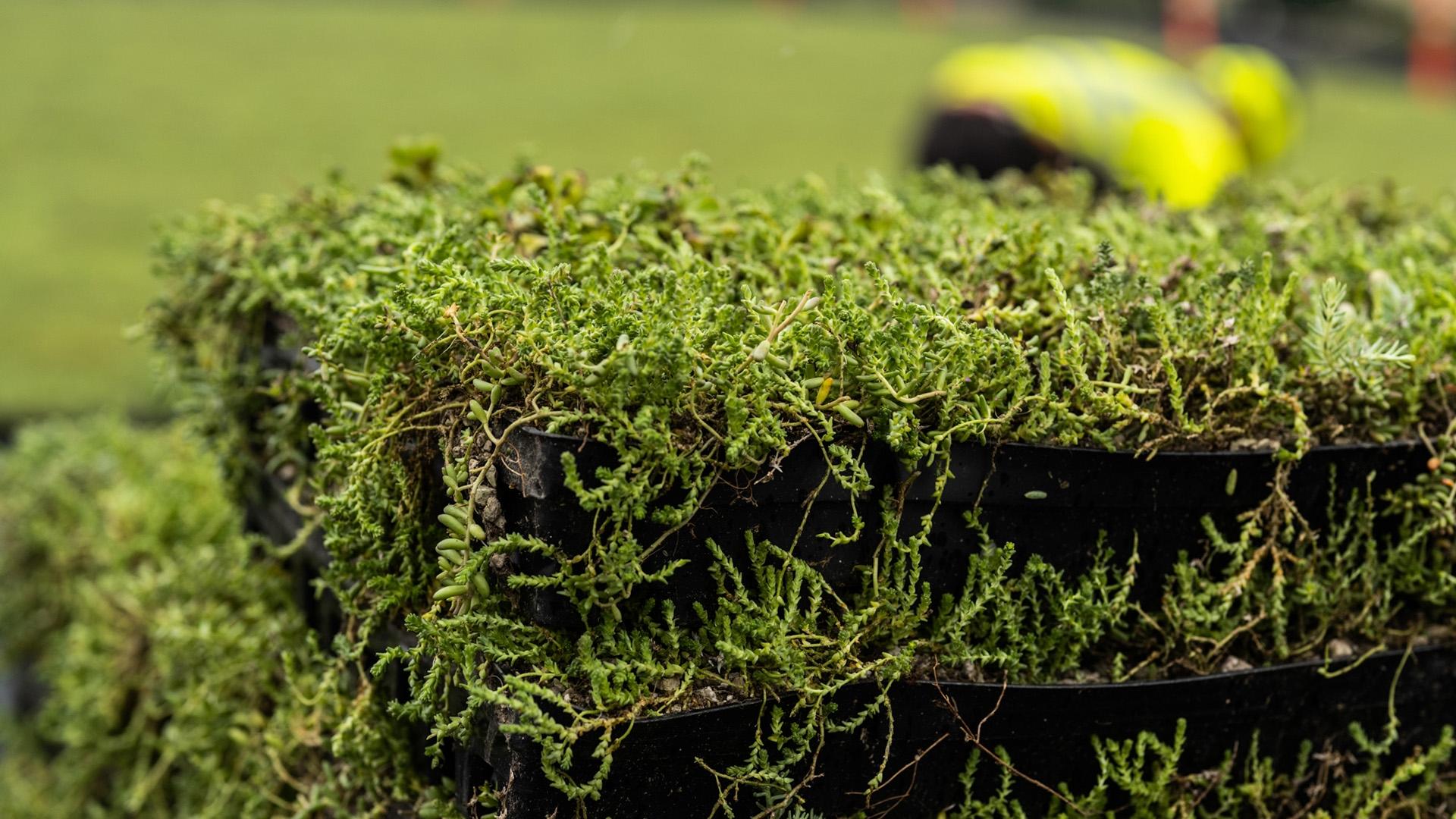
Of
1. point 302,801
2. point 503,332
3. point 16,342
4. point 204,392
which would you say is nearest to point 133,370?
point 16,342

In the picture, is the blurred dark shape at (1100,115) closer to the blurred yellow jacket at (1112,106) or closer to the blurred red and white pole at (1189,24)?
the blurred yellow jacket at (1112,106)

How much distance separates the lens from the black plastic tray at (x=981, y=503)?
1.30 metres

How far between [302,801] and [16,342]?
662 centimetres

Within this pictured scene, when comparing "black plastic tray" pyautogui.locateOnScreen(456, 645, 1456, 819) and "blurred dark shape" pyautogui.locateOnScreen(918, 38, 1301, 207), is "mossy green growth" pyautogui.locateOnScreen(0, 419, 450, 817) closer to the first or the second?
"black plastic tray" pyautogui.locateOnScreen(456, 645, 1456, 819)

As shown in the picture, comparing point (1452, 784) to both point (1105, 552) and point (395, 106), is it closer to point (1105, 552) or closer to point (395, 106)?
point (1105, 552)

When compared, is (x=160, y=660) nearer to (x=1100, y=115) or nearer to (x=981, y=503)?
(x=981, y=503)

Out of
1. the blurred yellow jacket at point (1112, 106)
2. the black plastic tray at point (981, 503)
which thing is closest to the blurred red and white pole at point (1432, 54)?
the blurred yellow jacket at point (1112, 106)

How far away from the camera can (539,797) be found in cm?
133

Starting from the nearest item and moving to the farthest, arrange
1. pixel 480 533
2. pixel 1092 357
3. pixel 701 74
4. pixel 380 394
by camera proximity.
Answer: pixel 480 533, pixel 380 394, pixel 1092 357, pixel 701 74

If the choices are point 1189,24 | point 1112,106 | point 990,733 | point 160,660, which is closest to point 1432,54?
point 1189,24

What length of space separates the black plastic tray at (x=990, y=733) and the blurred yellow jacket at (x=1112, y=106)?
374cm

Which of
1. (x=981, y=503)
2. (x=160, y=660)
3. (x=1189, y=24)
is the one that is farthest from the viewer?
(x=1189, y=24)

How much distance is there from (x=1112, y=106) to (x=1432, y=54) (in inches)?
598

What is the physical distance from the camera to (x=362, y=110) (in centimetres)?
1353
